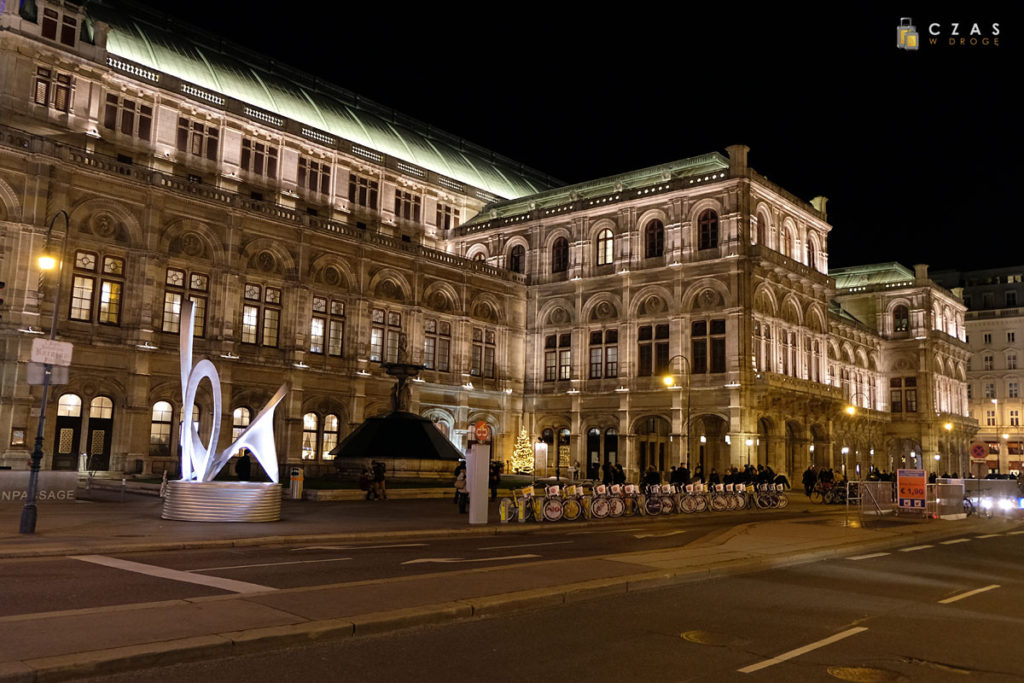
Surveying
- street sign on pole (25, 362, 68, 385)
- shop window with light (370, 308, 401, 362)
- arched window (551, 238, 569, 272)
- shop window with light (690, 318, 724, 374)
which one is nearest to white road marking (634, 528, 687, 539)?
street sign on pole (25, 362, 68, 385)

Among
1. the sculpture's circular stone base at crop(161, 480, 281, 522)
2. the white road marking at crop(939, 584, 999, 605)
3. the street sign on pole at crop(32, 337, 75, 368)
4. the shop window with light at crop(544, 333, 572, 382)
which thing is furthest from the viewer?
the shop window with light at crop(544, 333, 572, 382)

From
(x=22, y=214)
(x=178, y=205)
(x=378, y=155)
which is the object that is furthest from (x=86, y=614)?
(x=378, y=155)

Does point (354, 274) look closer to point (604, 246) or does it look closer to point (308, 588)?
point (604, 246)

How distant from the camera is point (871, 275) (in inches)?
3410

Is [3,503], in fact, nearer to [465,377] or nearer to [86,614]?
[86,614]

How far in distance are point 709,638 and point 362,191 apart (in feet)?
178

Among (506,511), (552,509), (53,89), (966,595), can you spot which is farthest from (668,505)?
(53,89)

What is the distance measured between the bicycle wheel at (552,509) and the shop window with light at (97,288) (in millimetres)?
26125

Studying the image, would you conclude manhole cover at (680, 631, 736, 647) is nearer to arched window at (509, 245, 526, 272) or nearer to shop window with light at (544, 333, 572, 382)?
shop window with light at (544, 333, 572, 382)

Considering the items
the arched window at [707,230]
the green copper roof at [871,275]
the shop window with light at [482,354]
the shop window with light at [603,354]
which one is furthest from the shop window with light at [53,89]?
the green copper roof at [871,275]

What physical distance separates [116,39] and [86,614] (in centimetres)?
4835

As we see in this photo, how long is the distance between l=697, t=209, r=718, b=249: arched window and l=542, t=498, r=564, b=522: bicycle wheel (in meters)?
32.9

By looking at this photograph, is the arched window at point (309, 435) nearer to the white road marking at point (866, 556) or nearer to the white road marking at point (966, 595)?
the white road marking at point (866, 556)

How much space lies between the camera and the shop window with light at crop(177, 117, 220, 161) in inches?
1984
